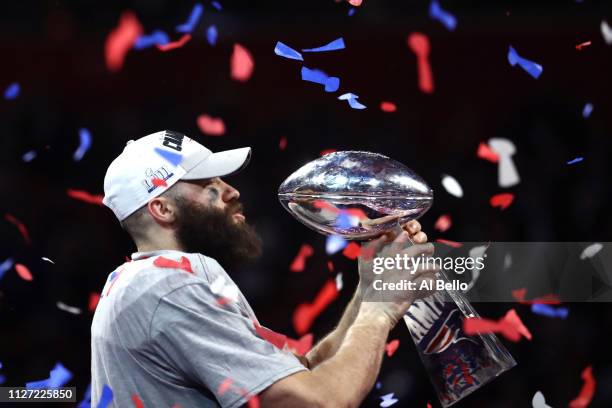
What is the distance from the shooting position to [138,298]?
4.36ft

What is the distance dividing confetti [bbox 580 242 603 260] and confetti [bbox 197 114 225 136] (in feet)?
4.21

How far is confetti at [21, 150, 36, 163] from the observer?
2.89 meters

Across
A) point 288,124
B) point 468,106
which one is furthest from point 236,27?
point 468,106

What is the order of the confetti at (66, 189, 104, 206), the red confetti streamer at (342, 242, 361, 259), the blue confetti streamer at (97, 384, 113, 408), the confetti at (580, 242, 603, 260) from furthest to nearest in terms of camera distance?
the confetti at (66, 189, 104, 206), the confetti at (580, 242, 603, 260), the red confetti streamer at (342, 242, 361, 259), the blue confetti streamer at (97, 384, 113, 408)

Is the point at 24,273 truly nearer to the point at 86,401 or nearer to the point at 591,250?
the point at 86,401

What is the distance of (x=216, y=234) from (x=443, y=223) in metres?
1.42

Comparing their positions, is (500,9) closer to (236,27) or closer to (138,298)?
(236,27)

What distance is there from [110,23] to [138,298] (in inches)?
73.0

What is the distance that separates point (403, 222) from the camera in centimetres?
145

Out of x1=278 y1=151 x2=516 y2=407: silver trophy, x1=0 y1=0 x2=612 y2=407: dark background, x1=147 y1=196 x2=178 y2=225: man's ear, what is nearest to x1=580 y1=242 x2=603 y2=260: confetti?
x1=0 y1=0 x2=612 y2=407: dark background

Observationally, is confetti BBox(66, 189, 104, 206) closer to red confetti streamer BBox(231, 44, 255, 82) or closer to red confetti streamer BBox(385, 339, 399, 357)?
A: red confetti streamer BBox(231, 44, 255, 82)

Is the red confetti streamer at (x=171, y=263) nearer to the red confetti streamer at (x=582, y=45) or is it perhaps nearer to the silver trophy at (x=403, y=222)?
the silver trophy at (x=403, y=222)

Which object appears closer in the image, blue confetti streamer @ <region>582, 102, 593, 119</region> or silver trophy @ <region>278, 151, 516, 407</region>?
silver trophy @ <region>278, 151, 516, 407</region>

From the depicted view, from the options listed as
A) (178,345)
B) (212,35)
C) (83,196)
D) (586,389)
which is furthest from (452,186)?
(178,345)
